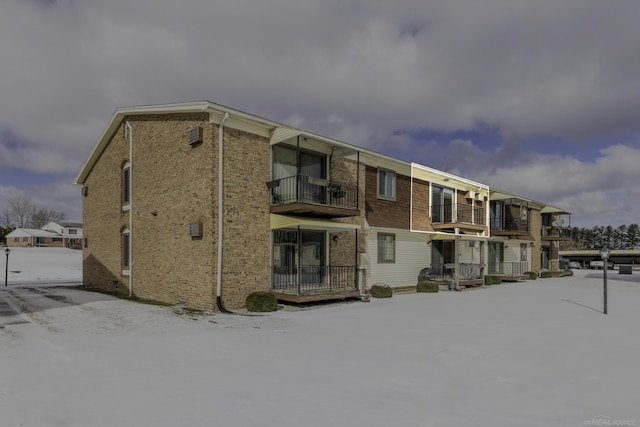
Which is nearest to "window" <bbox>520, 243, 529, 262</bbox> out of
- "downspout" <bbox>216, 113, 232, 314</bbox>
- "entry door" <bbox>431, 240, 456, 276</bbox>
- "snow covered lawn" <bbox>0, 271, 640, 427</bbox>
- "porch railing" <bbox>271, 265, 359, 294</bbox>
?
"entry door" <bbox>431, 240, 456, 276</bbox>

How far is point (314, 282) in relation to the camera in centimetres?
1662

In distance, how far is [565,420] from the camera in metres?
4.69

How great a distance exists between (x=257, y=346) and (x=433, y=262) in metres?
17.2

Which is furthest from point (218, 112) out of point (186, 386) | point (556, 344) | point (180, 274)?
point (556, 344)

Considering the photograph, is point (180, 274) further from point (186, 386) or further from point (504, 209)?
point (504, 209)

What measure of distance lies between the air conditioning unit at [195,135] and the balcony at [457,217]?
1474cm

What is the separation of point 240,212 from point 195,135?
304 cm

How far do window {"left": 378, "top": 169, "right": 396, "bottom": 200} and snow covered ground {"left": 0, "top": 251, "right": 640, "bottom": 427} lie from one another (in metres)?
9.24

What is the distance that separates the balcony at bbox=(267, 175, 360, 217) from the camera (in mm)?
14398

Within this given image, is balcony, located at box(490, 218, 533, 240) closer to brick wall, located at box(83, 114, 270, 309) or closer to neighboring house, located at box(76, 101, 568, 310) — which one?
neighboring house, located at box(76, 101, 568, 310)

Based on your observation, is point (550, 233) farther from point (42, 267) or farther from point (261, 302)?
point (42, 267)

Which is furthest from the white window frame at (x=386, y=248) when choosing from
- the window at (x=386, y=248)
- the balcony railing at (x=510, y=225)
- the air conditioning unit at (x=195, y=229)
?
the balcony railing at (x=510, y=225)

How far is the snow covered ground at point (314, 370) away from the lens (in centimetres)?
477

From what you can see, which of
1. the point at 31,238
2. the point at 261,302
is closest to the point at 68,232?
the point at 31,238
